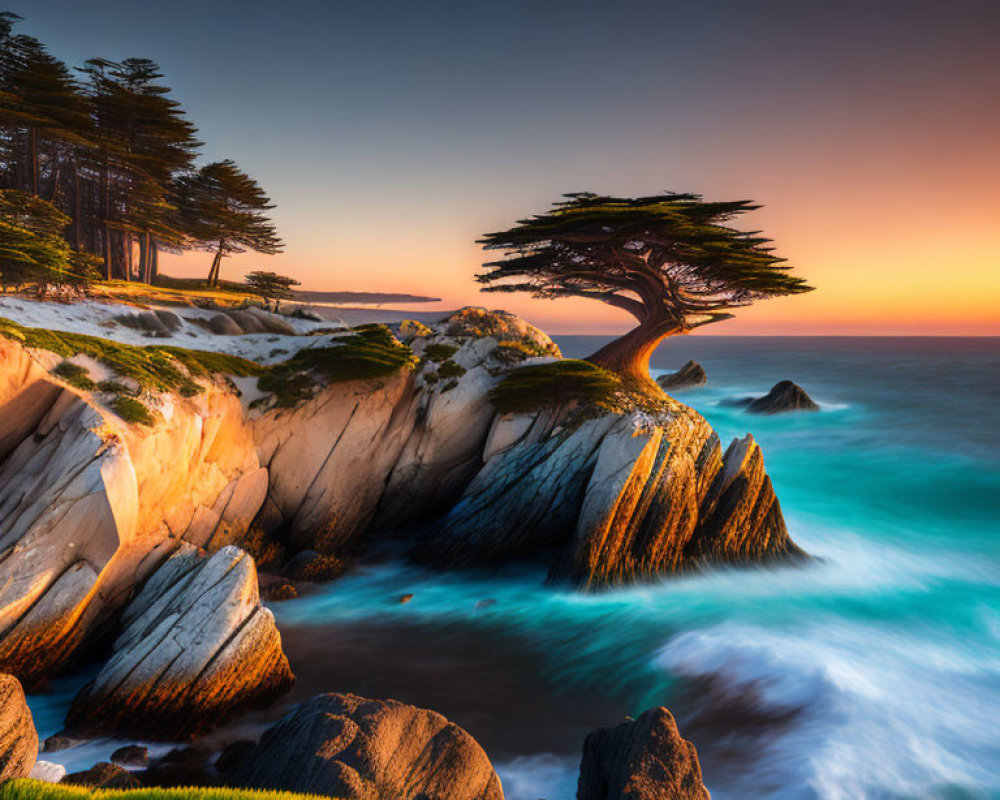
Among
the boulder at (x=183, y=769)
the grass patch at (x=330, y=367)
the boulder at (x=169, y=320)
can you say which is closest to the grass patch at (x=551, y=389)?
the grass patch at (x=330, y=367)

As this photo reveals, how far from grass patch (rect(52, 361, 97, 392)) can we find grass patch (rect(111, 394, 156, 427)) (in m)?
0.48

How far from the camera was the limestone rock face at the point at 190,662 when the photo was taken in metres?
6.94

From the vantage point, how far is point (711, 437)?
14188 millimetres

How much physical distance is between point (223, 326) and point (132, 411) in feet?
23.7

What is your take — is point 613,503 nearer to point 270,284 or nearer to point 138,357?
point 138,357

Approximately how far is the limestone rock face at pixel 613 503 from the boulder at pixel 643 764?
6009 mm

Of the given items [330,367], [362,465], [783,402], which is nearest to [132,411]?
[330,367]

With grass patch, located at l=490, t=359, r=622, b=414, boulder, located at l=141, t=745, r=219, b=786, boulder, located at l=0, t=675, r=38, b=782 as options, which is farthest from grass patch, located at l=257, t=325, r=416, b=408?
boulder, located at l=0, t=675, r=38, b=782

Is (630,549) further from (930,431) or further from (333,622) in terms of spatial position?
(930,431)

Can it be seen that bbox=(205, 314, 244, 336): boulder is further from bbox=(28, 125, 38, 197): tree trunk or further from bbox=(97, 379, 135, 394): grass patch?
bbox=(28, 125, 38, 197): tree trunk

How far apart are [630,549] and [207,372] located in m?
10.4

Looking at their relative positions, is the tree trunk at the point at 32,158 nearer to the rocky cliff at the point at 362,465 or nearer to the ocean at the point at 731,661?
the rocky cliff at the point at 362,465

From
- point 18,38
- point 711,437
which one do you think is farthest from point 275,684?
point 18,38

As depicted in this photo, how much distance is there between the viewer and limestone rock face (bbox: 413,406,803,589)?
39.9 feet
